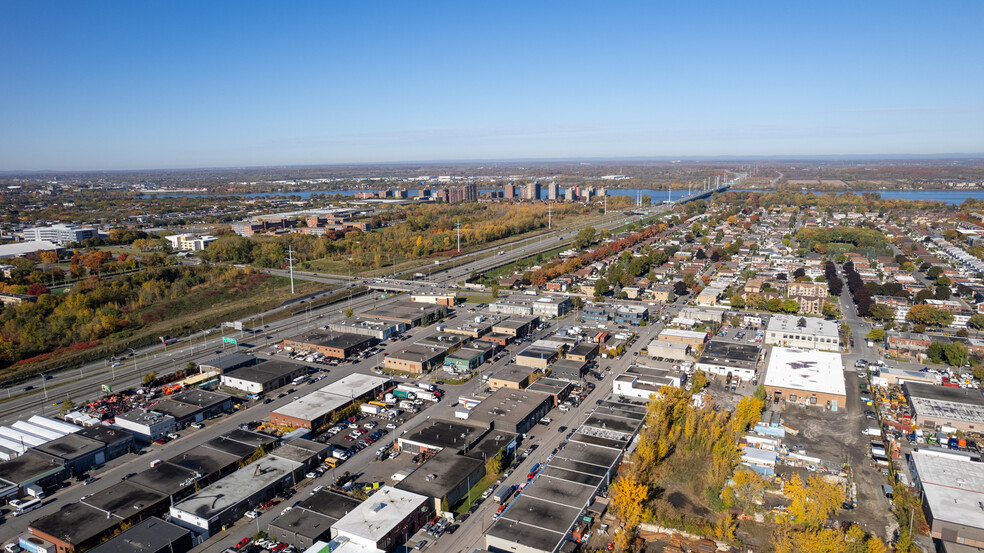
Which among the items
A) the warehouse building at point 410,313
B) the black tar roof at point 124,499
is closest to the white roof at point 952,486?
the black tar roof at point 124,499

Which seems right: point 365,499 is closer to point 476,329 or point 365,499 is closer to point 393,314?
point 476,329

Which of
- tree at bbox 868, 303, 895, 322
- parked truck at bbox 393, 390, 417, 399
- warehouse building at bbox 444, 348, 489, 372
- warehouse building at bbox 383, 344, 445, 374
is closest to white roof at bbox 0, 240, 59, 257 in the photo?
warehouse building at bbox 383, 344, 445, 374

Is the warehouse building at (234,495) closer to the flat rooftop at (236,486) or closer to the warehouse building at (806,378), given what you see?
the flat rooftop at (236,486)

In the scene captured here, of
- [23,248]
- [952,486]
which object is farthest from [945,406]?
[23,248]

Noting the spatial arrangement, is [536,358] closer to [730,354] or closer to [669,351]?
[669,351]

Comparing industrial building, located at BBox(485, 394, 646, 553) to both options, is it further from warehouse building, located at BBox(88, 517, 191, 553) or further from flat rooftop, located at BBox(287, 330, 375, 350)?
flat rooftop, located at BBox(287, 330, 375, 350)

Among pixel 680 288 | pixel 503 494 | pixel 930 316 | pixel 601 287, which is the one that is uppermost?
pixel 601 287
